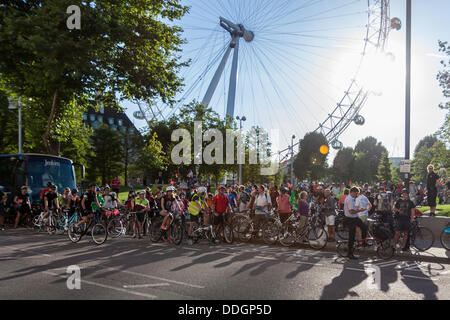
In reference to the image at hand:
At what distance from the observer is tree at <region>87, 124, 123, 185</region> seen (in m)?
57.6

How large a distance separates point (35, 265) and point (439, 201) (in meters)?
29.2

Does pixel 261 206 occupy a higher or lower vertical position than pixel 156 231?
higher

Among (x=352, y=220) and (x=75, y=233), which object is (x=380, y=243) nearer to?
(x=352, y=220)

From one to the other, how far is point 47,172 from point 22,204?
261 centimetres

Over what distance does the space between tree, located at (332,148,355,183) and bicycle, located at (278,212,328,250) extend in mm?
85556

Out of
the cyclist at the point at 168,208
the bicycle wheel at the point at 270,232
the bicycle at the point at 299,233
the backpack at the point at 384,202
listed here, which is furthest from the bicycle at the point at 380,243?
the cyclist at the point at 168,208

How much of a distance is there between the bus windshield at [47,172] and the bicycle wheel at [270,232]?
40.1 ft

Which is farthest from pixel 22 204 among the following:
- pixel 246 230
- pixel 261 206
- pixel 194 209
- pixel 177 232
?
pixel 261 206

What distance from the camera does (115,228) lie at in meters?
13.7

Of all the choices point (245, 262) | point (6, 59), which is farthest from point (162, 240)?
point (6, 59)

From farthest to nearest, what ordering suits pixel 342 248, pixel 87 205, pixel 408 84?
pixel 408 84 → pixel 87 205 → pixel 342 248

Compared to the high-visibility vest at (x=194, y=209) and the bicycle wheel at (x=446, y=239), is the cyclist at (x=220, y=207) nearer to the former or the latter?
the high-visibility vest at (x=194, y=209)

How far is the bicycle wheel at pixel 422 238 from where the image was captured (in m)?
11.1
